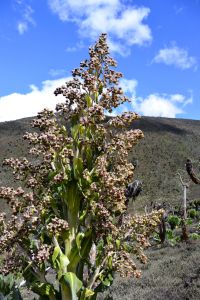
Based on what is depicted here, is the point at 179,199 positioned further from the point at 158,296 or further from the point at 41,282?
the point at 41,282

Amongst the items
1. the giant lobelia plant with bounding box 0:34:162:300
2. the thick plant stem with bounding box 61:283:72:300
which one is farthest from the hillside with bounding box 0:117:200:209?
the thick plant stem with bounding box 61:283:72:300

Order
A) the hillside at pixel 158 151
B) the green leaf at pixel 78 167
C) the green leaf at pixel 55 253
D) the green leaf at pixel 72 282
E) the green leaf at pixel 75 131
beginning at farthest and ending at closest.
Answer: the hillside at pixel 158 151 → the green leaf at pixel 75 131 → the green leaf at pixel 78 167 → the green leaf at pixel 55 253 → the green leaf at pixel 72 282

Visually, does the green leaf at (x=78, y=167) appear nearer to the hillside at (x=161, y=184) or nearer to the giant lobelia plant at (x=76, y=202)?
the giant lobelia plant at (x=76, y=202)

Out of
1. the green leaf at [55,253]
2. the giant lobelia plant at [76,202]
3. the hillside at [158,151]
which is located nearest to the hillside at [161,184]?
the hillside at [158,151]

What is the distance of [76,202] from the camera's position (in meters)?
4.82

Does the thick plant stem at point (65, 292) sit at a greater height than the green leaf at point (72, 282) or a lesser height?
lesser

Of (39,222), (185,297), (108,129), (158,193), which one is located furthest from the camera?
(158,193)

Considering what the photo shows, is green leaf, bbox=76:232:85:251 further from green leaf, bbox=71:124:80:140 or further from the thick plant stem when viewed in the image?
green leaf, bbox=71:124:80:140

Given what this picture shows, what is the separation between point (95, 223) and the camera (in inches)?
184

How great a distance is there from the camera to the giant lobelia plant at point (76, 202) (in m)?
4.55

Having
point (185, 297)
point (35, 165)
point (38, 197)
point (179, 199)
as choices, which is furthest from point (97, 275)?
point (179, 199)

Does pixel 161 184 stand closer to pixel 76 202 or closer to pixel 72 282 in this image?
pixel 76 202

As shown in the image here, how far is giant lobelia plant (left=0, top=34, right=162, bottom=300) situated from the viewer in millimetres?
4551

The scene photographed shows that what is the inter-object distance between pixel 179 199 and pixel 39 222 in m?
61.5
